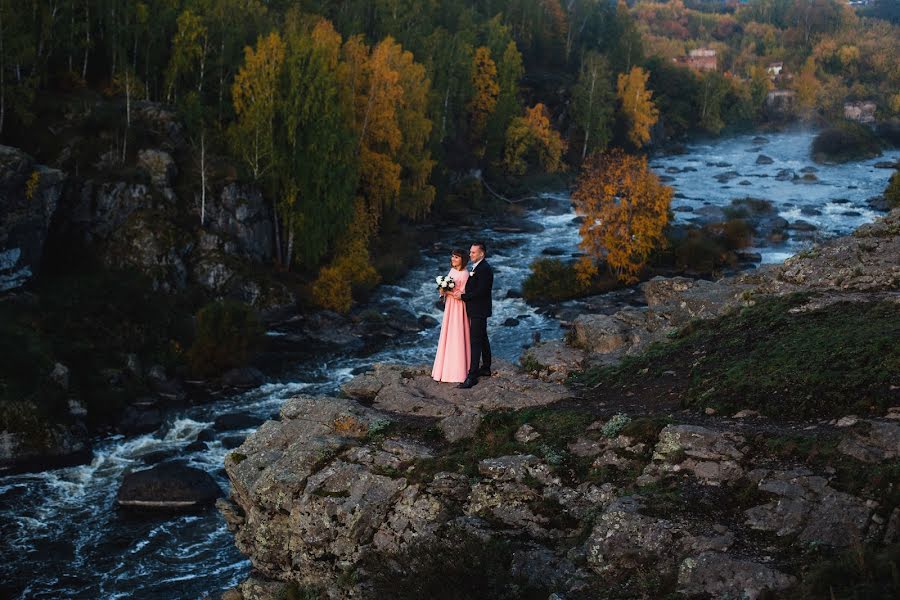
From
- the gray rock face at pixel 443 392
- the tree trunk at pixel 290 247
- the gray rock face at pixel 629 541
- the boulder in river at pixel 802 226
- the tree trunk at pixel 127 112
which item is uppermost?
the tree trunk at pixel 127 112

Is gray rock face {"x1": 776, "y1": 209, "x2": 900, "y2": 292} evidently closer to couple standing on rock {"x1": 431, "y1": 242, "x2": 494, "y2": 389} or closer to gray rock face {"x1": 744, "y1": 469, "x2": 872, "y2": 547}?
couple standing on rock {"x1": 431, "y1": 242, "x2": 494, "y2": 389}

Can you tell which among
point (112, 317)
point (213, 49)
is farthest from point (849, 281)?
point (213, 49)

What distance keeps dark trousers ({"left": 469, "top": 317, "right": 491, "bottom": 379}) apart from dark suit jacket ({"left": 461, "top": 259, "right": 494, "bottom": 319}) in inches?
7.0

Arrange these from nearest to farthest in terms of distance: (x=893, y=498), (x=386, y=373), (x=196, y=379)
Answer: (x=893, y=498) < (x=386, y=373) < (x=196, y=379)

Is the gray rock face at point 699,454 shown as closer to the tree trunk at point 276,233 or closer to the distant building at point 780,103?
the tree trunk at point 276,233

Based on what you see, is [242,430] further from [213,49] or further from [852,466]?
[213,49]

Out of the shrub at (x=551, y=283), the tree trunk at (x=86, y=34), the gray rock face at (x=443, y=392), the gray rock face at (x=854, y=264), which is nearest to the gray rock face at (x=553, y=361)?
the gray rock face at (x=443, y=392)

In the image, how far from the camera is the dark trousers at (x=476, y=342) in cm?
1775

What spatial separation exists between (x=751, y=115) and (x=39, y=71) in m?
112

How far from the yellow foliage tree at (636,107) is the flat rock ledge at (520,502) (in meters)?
89.3

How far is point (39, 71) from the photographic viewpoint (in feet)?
157

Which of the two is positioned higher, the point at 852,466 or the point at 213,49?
the point at 213,49

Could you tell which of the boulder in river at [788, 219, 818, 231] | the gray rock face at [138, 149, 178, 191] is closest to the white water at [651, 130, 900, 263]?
the boulder in river at [788, 219, 818, 231]

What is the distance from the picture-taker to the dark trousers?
58.2 feet
